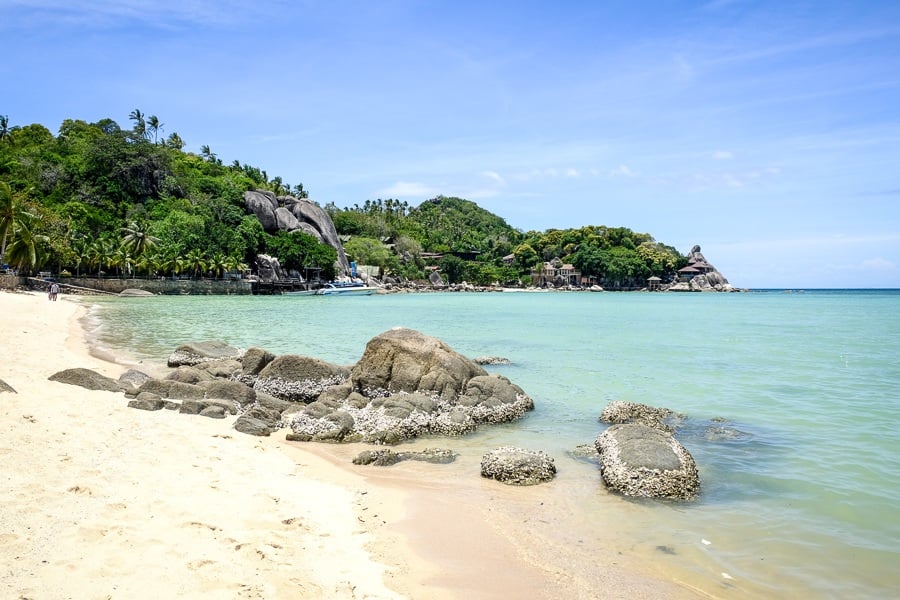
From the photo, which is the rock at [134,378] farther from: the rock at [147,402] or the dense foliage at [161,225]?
the dense foliage at [161,225]

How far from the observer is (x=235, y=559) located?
494cm

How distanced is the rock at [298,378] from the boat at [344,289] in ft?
245

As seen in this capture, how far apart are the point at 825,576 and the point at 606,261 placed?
14335 centimetres


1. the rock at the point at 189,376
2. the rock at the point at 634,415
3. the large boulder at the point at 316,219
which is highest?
the large boulder at the point at 316,219

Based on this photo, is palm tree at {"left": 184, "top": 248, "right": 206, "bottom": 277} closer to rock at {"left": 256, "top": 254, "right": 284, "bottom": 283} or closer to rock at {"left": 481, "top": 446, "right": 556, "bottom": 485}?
rock at {"left": 256, "top": 254, "right": 284, "bottom": 283}

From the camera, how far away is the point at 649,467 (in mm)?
7938

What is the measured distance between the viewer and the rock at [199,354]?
669 inches

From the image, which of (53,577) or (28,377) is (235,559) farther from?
(28,377)

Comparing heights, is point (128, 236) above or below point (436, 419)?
above

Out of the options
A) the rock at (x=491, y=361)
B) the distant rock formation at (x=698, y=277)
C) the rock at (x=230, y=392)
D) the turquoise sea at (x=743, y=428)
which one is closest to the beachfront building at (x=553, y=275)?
the distant rock formation at (x=698, y=277)

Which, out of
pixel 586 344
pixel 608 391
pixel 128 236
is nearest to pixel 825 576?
pixel 608 391

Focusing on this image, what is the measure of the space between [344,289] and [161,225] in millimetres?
27250

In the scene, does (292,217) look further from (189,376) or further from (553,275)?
(189,376)

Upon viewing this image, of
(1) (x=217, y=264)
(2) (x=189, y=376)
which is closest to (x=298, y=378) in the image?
(2) (x=189, y=376)
